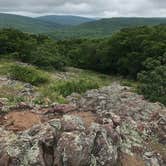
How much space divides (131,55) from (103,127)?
38700 mm

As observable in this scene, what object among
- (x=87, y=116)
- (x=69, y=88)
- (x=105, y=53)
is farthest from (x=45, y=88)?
(x=105, y=53)

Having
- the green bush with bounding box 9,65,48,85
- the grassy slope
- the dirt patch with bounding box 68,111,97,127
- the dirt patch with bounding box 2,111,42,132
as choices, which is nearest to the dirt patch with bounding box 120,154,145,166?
the dirt patch with bounding box 68,111,97,127

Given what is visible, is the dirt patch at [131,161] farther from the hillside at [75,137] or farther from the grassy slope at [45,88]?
the grassy slope at [45,88]

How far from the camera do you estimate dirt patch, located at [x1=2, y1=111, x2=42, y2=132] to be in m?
9.92

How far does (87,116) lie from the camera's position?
1099 cm

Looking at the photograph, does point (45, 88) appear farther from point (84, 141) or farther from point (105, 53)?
point (105, 53)

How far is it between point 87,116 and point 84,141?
215 cm

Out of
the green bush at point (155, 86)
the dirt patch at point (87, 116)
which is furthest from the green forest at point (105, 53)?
the dirt patch at point (87, 116)

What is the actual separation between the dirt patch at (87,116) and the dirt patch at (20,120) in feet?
3.69

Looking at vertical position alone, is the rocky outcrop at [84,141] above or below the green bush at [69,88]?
above

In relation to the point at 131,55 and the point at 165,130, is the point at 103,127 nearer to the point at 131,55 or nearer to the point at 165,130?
the point at 165,130

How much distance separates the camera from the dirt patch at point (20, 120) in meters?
9.92

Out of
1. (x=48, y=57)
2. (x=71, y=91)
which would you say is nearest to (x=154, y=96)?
(x=71, y=91)

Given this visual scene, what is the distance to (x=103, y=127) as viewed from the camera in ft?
32.1
